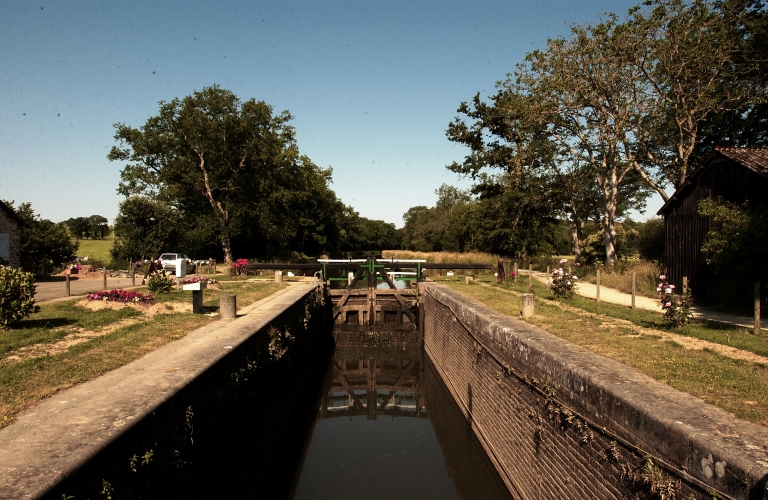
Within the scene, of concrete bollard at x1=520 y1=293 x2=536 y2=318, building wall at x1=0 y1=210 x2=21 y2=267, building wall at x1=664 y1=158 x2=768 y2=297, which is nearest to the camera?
concrete bollard at x1=520 y1=293 x2=536 y2=318

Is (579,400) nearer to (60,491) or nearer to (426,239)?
(60,491)

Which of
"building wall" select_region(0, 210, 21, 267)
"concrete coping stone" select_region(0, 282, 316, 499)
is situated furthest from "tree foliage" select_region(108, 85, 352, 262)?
"concrete coping stone" select_region(0, 282, 316, 499)

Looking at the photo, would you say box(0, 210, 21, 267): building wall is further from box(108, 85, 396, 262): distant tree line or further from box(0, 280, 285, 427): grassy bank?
box(0, 280, 285, 427): grassy bank

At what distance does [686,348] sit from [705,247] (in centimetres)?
567

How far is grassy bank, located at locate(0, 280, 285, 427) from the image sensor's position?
202 inches

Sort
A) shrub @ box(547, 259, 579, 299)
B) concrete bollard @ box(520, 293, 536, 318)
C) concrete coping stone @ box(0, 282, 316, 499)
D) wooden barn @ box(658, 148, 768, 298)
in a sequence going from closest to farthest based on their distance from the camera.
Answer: concrete coping stone @ box(0, 282, 316, 499), concrete bollard @ box(520, 293, 536, 318), wooden barn @ box(658, 148, 768, 298), shrub @ box(547, 259, 579, 299)

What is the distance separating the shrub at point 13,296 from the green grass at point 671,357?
311 inches

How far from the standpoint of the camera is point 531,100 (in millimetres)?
23391

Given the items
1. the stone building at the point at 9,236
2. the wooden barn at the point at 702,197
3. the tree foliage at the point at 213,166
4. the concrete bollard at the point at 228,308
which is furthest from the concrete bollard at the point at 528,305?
the tree foliage at the point at 213,166

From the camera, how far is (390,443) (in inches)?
407

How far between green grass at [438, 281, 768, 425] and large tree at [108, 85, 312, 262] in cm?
2562

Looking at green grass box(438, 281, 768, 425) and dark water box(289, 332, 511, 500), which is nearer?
green grass box(438, 281, 768, 425)

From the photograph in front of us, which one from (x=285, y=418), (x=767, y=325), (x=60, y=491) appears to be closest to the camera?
(x=60, y=491)

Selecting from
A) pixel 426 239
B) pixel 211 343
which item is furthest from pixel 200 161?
pixel 426 239
